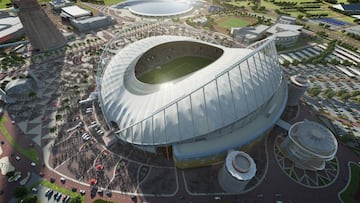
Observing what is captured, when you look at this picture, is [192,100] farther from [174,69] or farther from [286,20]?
[286,20]

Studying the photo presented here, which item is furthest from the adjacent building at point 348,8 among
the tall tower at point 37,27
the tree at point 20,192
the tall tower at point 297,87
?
the tree at point 20,192

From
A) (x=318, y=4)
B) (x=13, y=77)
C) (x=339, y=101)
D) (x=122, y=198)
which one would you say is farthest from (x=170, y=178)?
(x=318, y=4)

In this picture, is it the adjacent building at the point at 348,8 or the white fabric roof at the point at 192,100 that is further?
the adjacent building at the point at 348,8

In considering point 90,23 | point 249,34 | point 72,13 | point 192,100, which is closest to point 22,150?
point 192,100

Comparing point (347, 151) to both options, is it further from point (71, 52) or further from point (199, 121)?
point (71, 52)

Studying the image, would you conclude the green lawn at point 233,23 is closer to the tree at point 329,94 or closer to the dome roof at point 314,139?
the tree at point 329,94

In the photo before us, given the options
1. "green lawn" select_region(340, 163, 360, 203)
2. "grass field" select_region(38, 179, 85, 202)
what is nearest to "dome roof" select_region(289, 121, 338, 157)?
"green lawn" select_region(340, 163, 360, 203)

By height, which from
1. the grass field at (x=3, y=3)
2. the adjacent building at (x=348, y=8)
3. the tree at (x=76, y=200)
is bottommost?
the tree at (x=76, y=200)

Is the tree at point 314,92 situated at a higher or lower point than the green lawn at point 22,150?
higher
